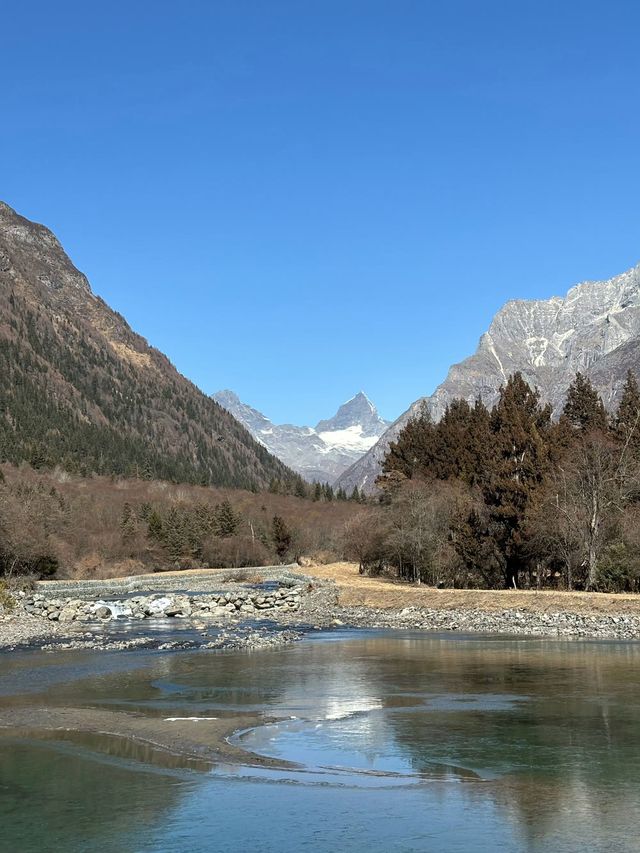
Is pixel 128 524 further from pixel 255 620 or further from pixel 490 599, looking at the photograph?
pixel 490 599

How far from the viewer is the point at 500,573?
70625mm

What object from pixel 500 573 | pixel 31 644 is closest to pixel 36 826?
pixel 31 644

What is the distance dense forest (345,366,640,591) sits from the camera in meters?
61.3

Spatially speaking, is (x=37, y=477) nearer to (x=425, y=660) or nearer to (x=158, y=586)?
(x=158, y=586)

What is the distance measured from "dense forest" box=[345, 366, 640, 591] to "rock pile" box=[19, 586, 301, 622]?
13.7 metres

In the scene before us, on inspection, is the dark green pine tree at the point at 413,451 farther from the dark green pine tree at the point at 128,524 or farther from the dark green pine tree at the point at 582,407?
the dark green pine tree at the point at 128,524

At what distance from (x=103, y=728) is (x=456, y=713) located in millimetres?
10089

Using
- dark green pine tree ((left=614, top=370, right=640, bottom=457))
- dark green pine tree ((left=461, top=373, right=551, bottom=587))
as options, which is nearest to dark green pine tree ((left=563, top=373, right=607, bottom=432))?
dark green pine tree ((left=614, top=370, right=640, bottom=457))

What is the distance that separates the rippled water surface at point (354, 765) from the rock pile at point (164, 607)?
2674cm

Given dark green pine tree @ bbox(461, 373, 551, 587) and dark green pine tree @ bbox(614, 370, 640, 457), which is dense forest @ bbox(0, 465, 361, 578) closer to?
dark green pine tree @ bbox(614, 370, 640, 457)

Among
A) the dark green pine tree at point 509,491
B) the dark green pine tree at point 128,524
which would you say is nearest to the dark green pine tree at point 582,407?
the dark green pine tree at point 509,491

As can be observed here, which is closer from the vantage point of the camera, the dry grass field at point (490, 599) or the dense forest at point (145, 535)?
the dry grass field at point (490, 599)

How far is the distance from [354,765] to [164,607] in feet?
164

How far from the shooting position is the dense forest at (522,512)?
201 feet
